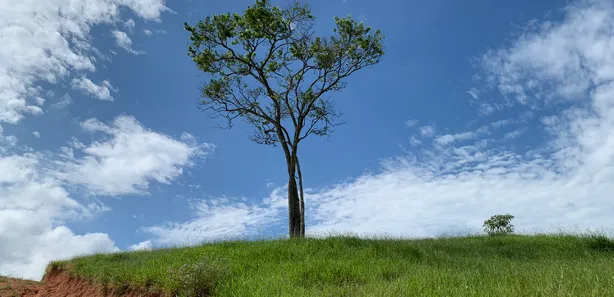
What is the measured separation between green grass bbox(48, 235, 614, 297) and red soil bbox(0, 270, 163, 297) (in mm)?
352

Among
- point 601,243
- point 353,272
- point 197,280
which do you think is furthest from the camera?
point 601,243

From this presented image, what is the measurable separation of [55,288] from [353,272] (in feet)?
49.3

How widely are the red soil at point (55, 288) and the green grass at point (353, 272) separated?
352 mm

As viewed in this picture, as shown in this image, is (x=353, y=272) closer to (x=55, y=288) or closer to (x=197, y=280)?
(x=197, y=280)

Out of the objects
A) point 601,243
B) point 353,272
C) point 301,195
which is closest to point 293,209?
point 301,195

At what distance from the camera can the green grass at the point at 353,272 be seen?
6.99 m

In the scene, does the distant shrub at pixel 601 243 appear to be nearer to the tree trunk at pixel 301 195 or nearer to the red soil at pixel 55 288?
the tree trunk at pixel 301 195

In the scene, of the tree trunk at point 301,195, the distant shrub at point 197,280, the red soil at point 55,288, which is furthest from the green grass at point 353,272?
the tree trunk at point 301,195

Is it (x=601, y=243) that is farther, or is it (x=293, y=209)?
(x=293, y=209)

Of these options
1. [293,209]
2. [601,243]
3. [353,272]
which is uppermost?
[293,209]

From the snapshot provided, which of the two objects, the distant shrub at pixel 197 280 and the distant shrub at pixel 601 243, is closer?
the distant shrub at pixel 197 280

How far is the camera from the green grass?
6988 mm

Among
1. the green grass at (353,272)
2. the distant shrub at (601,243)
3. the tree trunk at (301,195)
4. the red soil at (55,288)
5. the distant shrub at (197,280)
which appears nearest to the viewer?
the green grass at (353,272)

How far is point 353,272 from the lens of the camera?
30.4 ft
